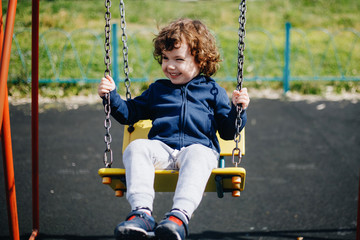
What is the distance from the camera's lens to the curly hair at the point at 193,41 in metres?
2.53

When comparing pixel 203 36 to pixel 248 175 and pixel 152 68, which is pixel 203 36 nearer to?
pixel 248 175

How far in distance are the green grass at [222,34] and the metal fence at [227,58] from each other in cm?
2

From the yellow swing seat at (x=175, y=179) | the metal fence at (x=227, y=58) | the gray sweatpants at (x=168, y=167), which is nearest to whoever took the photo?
the gray sweatpants at (x=168, y=167)

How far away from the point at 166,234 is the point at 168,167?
0.57 metres

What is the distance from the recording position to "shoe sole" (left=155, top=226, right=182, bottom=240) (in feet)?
6.21

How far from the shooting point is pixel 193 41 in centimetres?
258

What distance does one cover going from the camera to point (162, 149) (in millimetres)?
2434

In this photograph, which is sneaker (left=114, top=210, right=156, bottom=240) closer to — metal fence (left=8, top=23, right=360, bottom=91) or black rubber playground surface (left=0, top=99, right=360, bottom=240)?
black rubber playground surface (left=0, top=99, right=360, bottom=240)

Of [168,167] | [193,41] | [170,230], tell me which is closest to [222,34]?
[193,41]

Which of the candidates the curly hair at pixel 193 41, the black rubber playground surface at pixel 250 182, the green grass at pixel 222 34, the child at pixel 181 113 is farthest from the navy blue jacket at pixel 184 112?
the green grass at pixel 222 34

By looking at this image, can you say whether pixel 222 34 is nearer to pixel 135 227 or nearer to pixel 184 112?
pixel 184 112

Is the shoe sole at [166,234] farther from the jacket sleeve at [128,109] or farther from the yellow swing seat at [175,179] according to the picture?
the jacket sleeve at [128,109]

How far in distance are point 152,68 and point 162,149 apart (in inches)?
260

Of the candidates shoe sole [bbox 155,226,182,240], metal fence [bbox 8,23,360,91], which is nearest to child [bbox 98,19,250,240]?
shoe sole [bbox 155,226,182,240]
